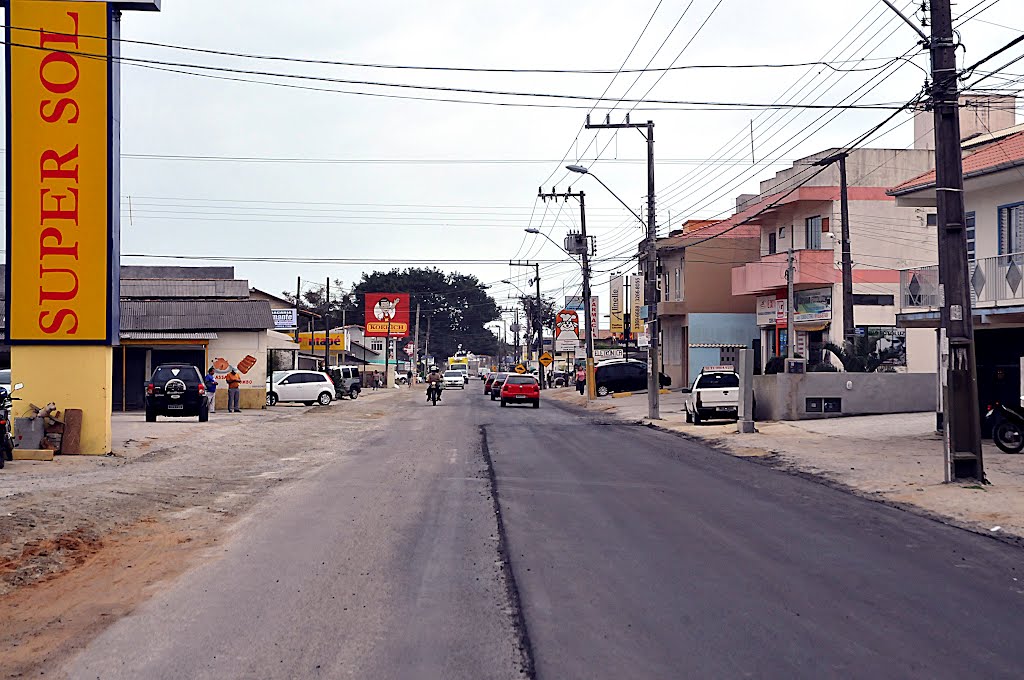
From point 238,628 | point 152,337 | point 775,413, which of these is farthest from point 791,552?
point 152,337

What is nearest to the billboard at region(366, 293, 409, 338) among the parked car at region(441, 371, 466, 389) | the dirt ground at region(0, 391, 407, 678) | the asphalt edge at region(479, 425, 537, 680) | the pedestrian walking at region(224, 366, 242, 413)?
the parked car at region(441, 371, 466, 389)

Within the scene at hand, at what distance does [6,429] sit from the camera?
18203 millimetres

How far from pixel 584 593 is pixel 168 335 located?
118 feet

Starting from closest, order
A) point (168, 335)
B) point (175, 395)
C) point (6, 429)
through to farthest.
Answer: point (6, 429) → point (175, 395) → point (168, 335)

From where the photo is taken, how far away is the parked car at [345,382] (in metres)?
58.7

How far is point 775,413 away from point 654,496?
1820 centimetres

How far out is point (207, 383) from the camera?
3622cm

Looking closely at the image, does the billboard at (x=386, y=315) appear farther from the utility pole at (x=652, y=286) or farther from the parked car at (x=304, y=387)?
the utility pole at (x=652, y=286)

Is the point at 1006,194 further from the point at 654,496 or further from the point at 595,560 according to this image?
the point at 595,560

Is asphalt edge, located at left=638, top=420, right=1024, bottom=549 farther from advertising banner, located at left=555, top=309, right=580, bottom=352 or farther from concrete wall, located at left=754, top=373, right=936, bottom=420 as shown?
advertising banner, located at left=555, top=309, right=580, bottom=352

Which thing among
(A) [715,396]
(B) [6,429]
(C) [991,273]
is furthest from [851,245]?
(B) [6,429]

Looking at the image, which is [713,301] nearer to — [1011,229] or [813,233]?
[813,233]

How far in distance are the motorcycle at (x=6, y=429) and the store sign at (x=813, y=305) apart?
1318 inches

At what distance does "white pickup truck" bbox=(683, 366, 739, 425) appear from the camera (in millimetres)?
32438
